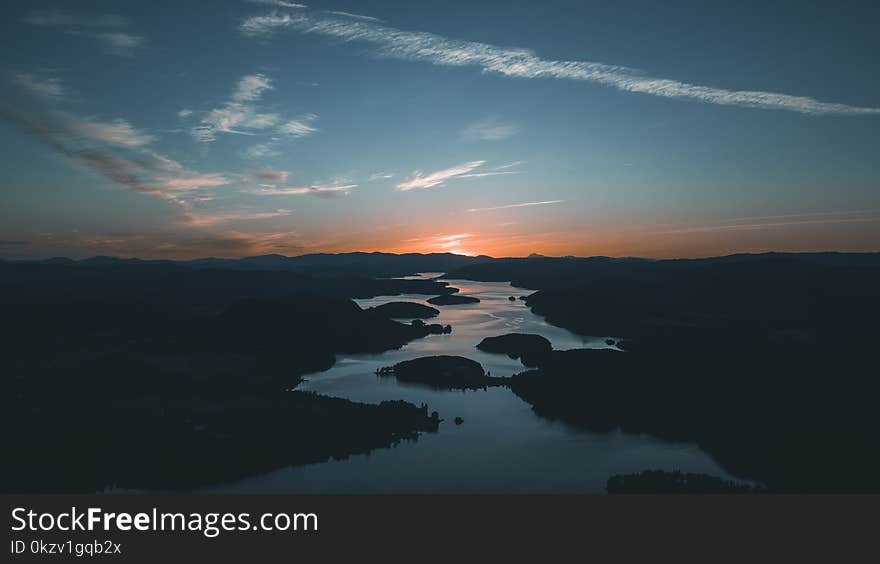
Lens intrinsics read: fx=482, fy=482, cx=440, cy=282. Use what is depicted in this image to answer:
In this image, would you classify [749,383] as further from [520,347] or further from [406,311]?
[406,311]

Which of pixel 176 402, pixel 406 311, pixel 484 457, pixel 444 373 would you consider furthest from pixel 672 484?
pixel 406 311

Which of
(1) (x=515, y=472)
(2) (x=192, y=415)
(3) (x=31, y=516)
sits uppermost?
(3) (x=31, y=516)

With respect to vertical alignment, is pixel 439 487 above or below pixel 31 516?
below

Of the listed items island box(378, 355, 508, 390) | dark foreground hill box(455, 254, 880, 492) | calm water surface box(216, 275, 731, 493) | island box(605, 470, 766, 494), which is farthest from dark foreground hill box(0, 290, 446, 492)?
dark foreground hill box(455, 254, 880, 492)

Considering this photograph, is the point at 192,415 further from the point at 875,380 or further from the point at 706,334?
the point at 706,334

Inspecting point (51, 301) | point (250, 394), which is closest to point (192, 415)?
point (250, 394)

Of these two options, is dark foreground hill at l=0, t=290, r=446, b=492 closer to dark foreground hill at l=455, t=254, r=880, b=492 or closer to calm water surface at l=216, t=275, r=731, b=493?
calm water surface at l=216, t=275, r=731, b=493
